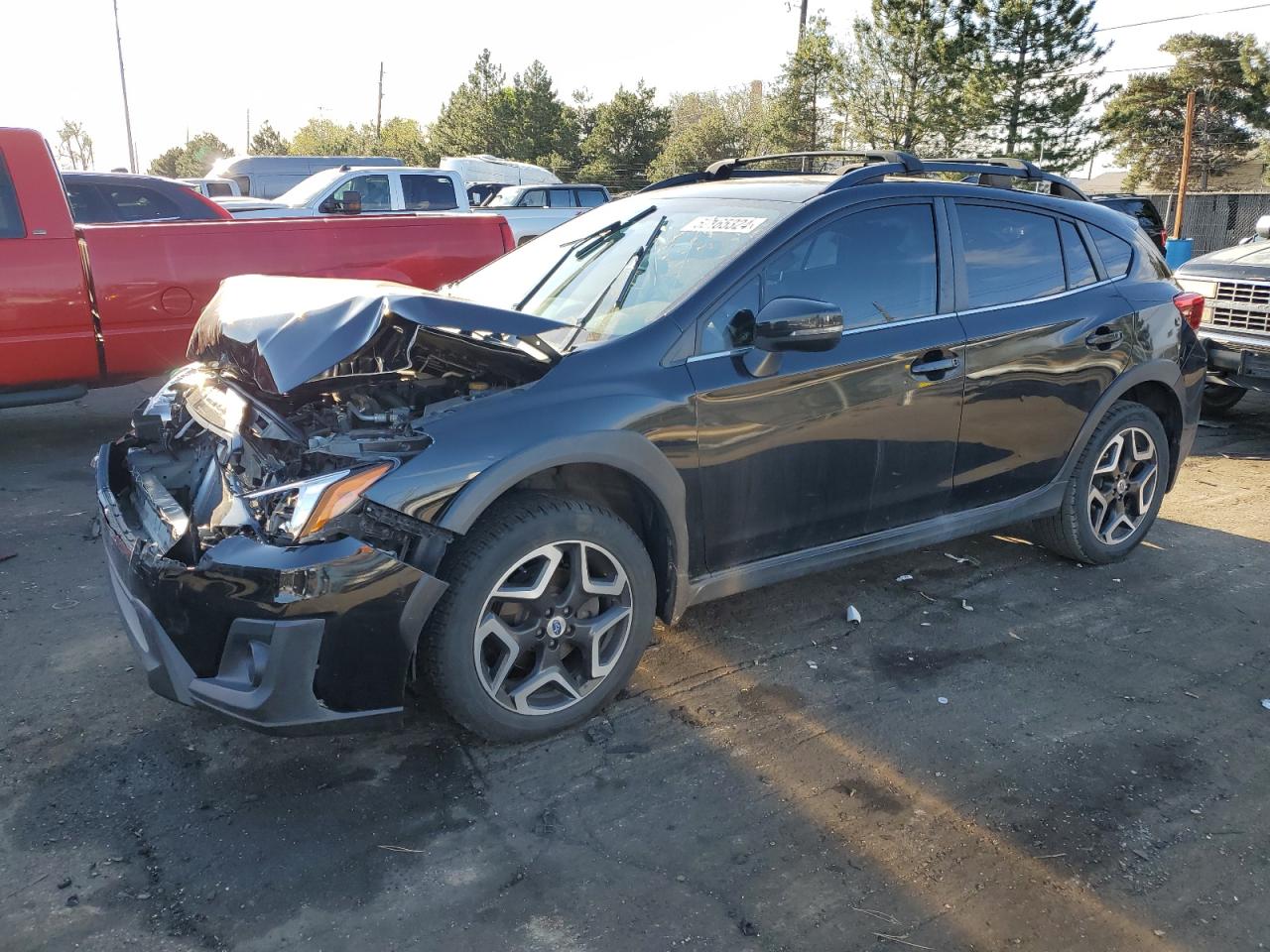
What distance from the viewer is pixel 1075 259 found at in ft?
14.8

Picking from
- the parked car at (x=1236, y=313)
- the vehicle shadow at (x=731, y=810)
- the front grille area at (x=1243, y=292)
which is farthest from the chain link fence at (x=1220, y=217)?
the vehicle shadow at (x=731, y=810)

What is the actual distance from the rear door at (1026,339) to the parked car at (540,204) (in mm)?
13624

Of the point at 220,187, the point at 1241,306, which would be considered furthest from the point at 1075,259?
the point at 220,187

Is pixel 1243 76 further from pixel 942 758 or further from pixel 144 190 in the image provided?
pixel 942 758

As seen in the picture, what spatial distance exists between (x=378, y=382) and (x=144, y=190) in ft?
27.3

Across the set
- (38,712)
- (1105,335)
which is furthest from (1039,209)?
(38,712)

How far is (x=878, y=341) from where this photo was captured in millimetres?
3760

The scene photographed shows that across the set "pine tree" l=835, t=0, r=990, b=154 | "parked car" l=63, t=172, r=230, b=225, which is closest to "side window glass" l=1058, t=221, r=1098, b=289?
"parked car" l=63, t=172, r=230, b=225

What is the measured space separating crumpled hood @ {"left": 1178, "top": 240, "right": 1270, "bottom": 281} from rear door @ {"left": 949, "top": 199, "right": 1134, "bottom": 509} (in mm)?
4072

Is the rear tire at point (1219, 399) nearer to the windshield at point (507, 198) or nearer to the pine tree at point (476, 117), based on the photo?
the windshield at point (507, 198)

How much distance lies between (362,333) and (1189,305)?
475 centimetres

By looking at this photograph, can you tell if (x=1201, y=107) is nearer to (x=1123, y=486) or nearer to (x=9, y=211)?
(x=1123, y=486)

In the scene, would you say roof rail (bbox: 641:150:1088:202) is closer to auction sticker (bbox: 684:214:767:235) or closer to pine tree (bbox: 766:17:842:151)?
auction sticker (bbox: 684:214:767:235)

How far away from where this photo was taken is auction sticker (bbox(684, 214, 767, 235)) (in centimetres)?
366
